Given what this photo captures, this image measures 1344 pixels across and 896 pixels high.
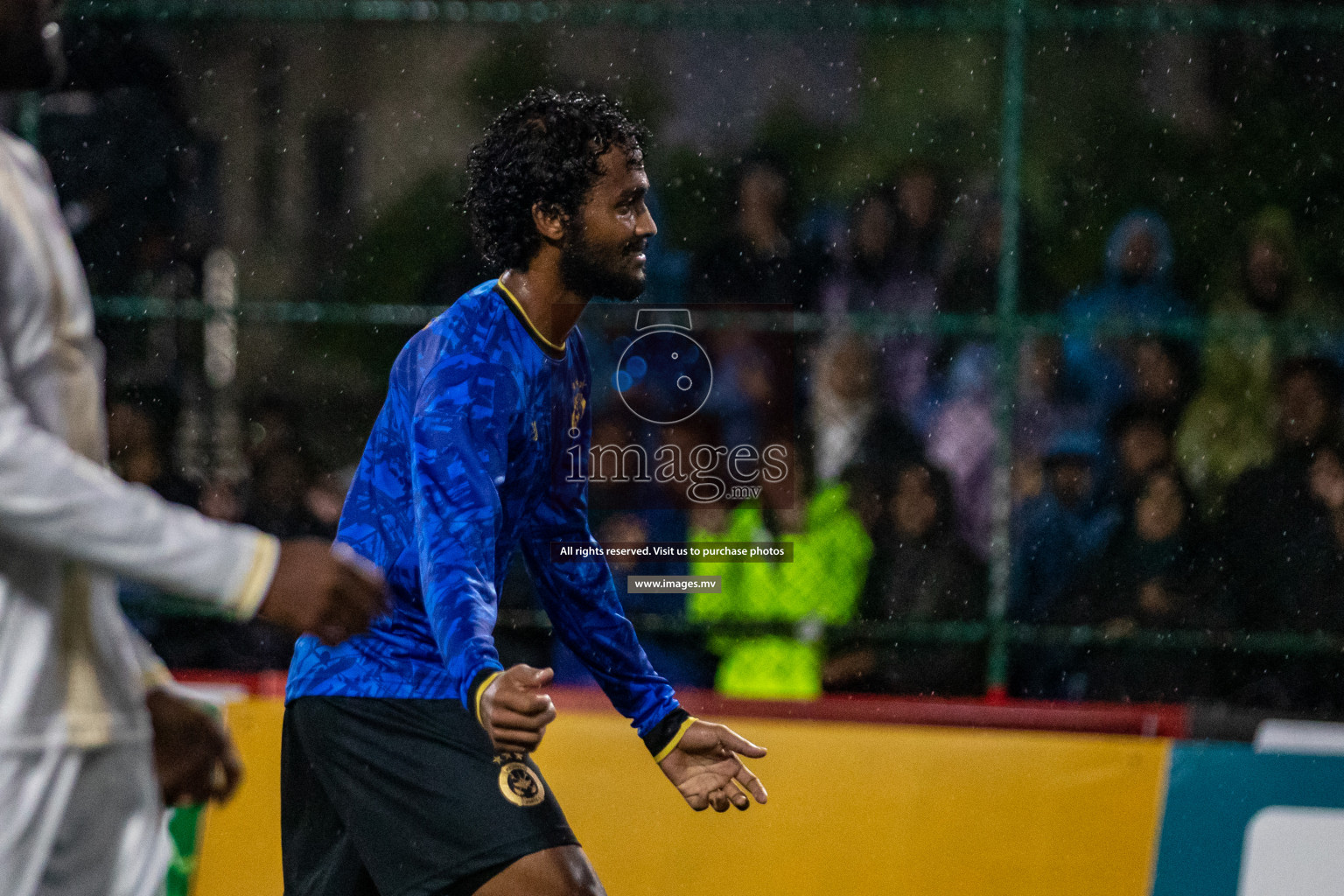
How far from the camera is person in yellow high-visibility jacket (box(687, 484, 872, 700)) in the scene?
400 cm

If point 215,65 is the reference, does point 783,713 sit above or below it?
below

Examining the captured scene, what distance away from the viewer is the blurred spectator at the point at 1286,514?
4156 mm

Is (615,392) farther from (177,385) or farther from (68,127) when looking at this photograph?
(68,127)

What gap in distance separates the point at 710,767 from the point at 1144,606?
2.01 m

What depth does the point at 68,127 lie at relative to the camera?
170 inches

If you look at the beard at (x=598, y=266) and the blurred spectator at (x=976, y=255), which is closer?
the beard at (x=598, y=266)

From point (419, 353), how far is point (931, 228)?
6.91 feet

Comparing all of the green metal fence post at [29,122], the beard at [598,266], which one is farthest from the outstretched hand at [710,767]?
the green metal fence post at [29,122]

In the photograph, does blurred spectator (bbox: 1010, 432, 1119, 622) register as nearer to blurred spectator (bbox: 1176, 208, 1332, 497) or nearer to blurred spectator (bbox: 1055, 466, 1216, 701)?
blurred spectator (bbox: 1055, 466, 1216, 701)

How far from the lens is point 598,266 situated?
8.96ft

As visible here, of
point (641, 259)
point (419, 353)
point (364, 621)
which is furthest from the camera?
point (641, 259)

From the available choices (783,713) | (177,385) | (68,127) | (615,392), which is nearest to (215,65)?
(68,127)

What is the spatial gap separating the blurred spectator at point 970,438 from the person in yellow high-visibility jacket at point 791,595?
0.28m

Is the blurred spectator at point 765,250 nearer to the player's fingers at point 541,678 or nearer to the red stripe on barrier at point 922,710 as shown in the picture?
the red stripe on barrier at point 922,710
